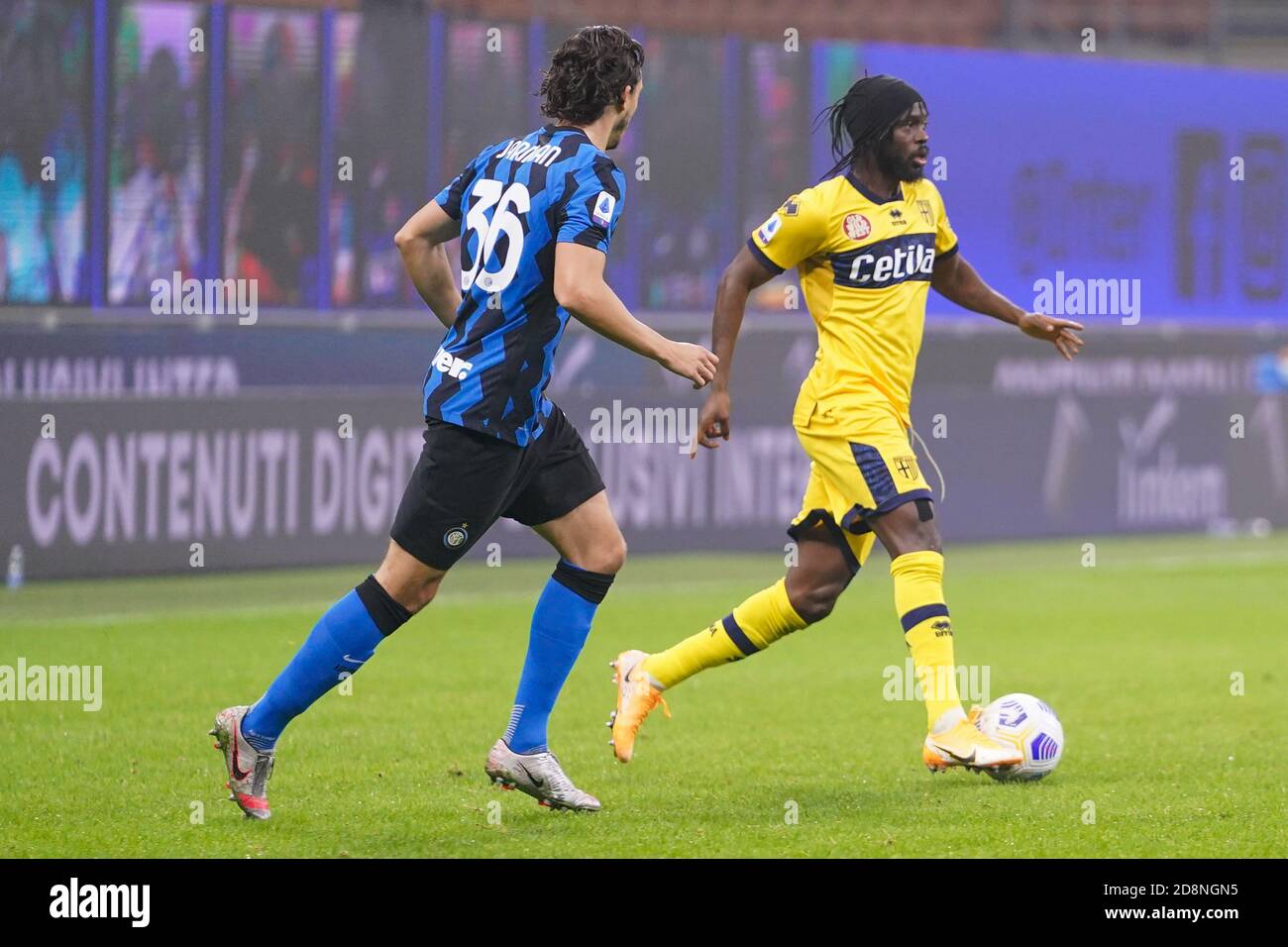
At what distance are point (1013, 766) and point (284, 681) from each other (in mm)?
2248

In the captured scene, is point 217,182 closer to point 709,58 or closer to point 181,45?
point 181,45

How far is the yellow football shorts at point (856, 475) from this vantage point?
6301 millimetres

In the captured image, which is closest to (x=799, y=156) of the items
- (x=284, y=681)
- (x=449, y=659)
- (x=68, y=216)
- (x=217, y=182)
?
(x=217, y=182)

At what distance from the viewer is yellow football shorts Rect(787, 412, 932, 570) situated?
6.30m

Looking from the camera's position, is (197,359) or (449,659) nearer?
(449,659)

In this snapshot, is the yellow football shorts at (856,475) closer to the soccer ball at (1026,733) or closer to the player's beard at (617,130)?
the soccer ball at (1026,733)

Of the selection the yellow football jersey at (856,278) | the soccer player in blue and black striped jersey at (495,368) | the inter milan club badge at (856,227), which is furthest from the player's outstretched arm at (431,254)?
the inter milan club badge at (856,227)

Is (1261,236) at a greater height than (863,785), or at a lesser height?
greater

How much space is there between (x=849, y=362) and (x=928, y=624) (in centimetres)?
89

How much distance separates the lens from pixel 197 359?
11523mm

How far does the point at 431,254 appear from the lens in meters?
5.80

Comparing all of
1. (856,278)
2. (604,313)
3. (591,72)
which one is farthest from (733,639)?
(591,72)
